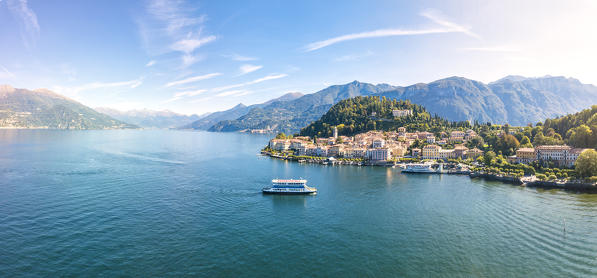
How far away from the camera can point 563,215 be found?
3120 centimetres

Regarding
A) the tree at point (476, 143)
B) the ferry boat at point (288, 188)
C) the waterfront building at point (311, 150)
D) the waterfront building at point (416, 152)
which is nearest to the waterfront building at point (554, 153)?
the tree at point (476, 143)

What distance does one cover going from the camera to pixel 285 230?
27.5 m

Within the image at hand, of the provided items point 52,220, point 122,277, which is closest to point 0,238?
point 52,220

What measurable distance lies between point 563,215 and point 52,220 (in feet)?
178

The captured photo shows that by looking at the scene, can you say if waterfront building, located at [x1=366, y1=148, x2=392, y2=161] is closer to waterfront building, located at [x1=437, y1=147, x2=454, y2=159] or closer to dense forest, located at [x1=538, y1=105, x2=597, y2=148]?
waterfront building, located at [x1=437, y1=147, x2=454, y2=159]

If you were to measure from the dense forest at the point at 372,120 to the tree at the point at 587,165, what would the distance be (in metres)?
53.8

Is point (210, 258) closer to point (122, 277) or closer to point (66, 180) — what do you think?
point (122, 277)

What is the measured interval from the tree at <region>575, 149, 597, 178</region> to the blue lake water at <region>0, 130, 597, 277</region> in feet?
26.8

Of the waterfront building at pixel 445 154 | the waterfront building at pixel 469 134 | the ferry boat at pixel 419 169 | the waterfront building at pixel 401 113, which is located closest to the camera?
the ferry boat at pixel 419 169

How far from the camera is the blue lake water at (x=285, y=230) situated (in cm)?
2041

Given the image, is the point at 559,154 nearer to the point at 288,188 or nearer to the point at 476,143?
the point at 476,143

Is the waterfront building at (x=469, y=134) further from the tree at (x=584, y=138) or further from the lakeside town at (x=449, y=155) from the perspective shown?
the tree at (x=584, y=138)

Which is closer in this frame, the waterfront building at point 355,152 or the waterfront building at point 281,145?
the waterfront building at point 355,152

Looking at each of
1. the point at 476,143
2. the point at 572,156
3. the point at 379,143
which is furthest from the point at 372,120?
the point at 572,156
